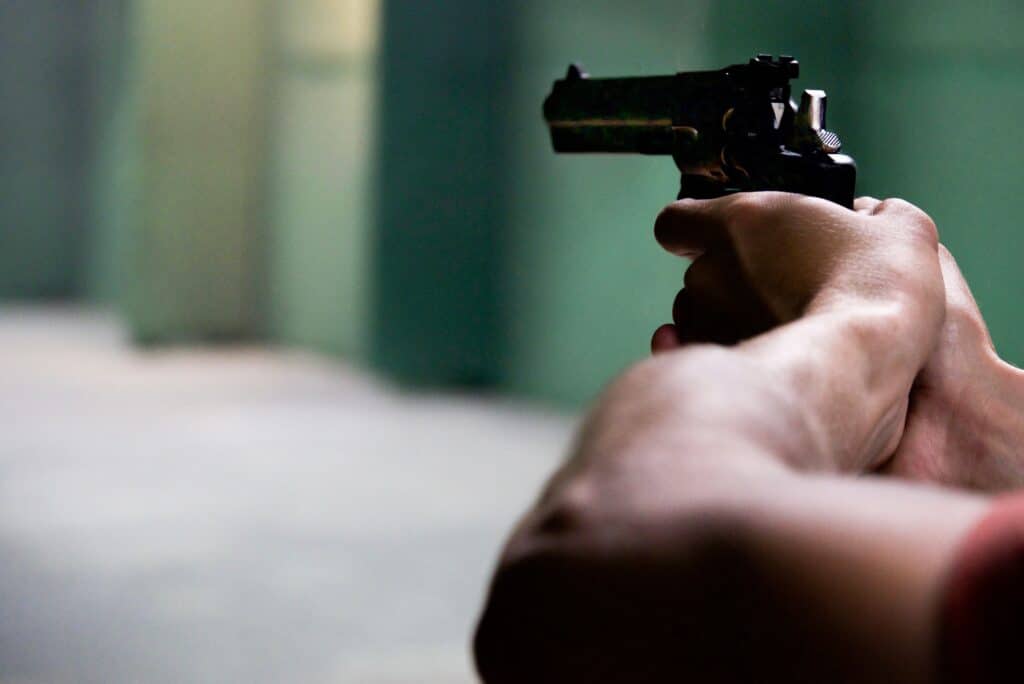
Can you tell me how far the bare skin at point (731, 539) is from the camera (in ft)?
1.05

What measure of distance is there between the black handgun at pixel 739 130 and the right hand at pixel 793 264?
104 millimetres

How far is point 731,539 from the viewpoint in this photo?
34 centimetres

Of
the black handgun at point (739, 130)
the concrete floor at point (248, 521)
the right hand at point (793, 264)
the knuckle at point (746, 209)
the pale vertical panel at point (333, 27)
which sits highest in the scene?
the pale vertical panel at point (333, 27)

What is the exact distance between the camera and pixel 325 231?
455cm

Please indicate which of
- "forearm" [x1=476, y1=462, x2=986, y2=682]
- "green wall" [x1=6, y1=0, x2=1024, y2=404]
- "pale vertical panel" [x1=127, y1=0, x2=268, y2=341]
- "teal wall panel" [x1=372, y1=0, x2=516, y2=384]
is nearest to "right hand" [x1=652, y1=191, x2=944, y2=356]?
"forearm" [x1=476, y1=462, x2=986, y2=682]

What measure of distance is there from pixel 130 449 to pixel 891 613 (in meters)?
3.00

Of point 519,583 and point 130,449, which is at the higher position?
point 519,583

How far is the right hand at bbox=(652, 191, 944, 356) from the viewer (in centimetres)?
59

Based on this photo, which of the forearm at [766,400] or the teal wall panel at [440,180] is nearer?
the forearm at [766,400]

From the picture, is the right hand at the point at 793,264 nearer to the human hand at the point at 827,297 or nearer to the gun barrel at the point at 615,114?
the human hand at the point at 827,297

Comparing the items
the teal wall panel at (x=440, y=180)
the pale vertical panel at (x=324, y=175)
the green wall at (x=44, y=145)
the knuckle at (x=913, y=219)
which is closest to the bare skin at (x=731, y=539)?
the knuckle at (x=913, y=219)

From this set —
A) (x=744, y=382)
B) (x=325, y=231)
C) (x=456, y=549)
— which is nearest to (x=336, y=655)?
(x=456, y=549)

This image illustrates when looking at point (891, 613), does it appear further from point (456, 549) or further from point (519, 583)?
point (456, 549)

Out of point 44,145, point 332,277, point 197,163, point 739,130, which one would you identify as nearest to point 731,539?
point 739,130
